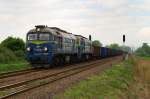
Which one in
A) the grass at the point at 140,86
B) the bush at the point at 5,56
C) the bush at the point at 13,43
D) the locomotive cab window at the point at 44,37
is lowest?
the grass at the point at 140,86

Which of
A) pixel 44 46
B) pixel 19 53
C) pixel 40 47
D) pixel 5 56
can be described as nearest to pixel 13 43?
pixel 19 53

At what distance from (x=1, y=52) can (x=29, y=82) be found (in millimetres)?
19420

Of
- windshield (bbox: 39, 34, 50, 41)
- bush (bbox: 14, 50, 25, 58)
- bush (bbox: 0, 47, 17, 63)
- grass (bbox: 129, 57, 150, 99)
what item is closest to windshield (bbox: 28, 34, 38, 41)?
windshield (bbox: 39, 34, 50, 41)

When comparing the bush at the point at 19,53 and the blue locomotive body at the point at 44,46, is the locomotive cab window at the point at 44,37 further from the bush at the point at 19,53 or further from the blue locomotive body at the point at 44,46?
the bush at the point at 19,53

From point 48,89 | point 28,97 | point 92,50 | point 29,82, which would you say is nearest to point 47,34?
point 29,82

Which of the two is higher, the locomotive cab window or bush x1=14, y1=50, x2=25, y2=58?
the locomotive cab window

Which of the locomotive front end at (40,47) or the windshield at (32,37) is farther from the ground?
the windshield at (32,37)

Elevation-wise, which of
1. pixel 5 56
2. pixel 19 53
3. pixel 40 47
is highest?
pixel 40 47

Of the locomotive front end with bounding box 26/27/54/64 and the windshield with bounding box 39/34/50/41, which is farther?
the windshield with bounding box 39/34/50/41

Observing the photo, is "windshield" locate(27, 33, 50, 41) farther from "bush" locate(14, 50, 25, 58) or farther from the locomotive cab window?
"bush" locate(14, 50, 25, 58)

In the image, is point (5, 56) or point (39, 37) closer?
point (39, 37)

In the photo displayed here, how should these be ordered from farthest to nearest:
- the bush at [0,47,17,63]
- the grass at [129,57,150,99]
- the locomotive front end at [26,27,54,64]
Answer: the bush at [0,47,17,63], the locomotive front end at [26,27,54,64], the grass at [129,57,150,99]

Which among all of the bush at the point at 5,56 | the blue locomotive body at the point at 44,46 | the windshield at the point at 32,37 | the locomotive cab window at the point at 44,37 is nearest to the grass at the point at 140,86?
the blue locomotive body at the point at 44,46

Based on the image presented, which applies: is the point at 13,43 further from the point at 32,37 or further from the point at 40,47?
the point at 40,47
